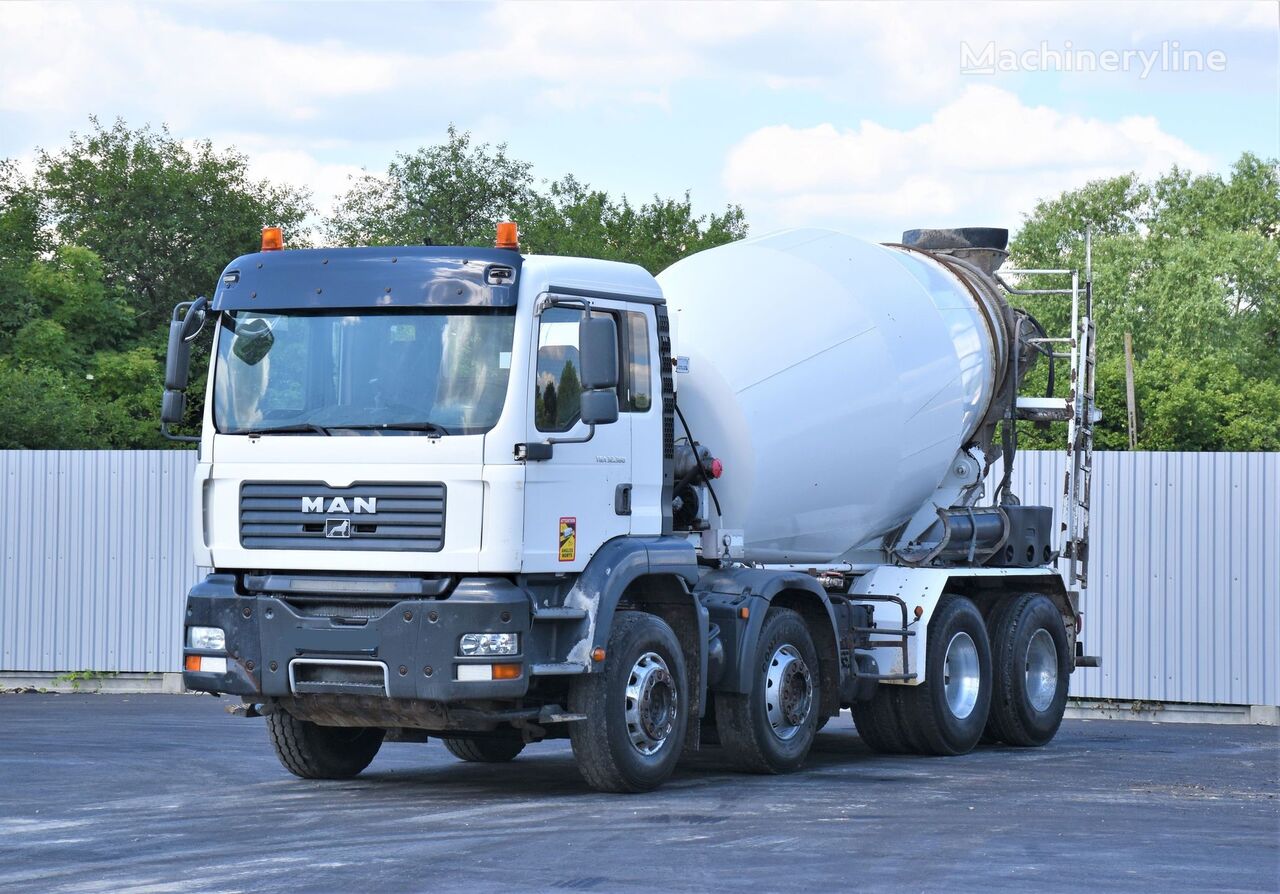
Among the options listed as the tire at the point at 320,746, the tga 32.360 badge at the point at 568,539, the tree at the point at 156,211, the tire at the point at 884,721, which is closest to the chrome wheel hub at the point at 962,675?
the tire at the point at 884,721

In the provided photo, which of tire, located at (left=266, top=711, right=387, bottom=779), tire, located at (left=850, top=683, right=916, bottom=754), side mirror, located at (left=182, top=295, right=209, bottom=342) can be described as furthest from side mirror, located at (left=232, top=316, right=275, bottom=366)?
tire, located at (left=850, top=683, right=916, bottom=754)

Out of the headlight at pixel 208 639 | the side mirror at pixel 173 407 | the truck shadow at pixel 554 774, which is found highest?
the side mirror at pixel 173 407

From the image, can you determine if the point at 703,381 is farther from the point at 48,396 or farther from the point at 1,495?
the point at 48,396

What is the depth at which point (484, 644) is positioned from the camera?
10.1 meters

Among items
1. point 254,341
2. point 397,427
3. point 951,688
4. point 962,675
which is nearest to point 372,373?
point 397,427

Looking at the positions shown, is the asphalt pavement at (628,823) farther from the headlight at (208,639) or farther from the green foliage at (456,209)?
the green foliage at (456,209)

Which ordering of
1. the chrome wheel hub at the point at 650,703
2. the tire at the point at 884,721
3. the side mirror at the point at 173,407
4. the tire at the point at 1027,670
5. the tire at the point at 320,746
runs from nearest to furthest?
the side mirror at the point at 173,407 → the chrome wheel hub at the point at 650,703 → the tire at the point at 320,746 → the tire at the point at 884,721 → the tire at the point at 1027,670

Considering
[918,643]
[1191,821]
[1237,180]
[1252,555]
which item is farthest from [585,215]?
[1191,821]

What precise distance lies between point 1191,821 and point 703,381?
4188 millimetres

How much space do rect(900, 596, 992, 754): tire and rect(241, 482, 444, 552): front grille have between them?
5.09m

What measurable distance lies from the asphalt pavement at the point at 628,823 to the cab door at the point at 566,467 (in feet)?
5.02

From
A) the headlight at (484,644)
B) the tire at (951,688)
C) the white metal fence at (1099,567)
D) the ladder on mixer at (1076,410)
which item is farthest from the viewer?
the white metal fence at (1099,567)

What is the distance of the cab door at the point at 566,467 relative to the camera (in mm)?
10336

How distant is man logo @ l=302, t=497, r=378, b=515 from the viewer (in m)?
10.3
